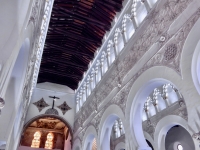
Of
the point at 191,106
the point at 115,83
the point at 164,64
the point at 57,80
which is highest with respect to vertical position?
the point at 57,80

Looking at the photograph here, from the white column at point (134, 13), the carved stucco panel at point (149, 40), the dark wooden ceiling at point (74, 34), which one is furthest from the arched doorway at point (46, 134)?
the white column at point (134, 13)

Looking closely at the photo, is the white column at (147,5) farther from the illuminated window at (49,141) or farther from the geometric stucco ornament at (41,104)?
the illuminated window at (49,141)

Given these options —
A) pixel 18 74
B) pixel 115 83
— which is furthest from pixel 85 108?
pixel 18 74

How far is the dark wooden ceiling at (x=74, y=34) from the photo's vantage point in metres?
7.30

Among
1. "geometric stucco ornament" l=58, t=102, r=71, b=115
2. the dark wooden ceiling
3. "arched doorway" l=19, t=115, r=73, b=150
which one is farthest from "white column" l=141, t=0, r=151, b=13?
"arched doorway" l=19, t=115, r=73, b=150

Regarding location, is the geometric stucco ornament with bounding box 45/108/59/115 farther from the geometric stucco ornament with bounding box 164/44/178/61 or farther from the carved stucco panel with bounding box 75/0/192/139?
the geometric stucco ornament with bounding box 164/44/178/61

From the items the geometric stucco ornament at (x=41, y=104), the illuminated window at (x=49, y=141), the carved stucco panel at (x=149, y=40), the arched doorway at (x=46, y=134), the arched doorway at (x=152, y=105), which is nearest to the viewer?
the carved stucco panel at (x=149, y=40)

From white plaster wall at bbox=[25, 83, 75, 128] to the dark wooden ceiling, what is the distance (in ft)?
1.56

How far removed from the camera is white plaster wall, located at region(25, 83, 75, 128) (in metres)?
10.6

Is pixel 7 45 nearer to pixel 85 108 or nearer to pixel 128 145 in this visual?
pixel 128 145

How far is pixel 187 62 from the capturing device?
309 centimetres

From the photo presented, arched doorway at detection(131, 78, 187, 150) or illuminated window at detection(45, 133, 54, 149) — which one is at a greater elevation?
illuminated window at detection(45, 133, 54, 149)

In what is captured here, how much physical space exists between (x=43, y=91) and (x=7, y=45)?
9.41 metres

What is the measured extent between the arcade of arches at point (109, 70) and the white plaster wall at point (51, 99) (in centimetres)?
6
